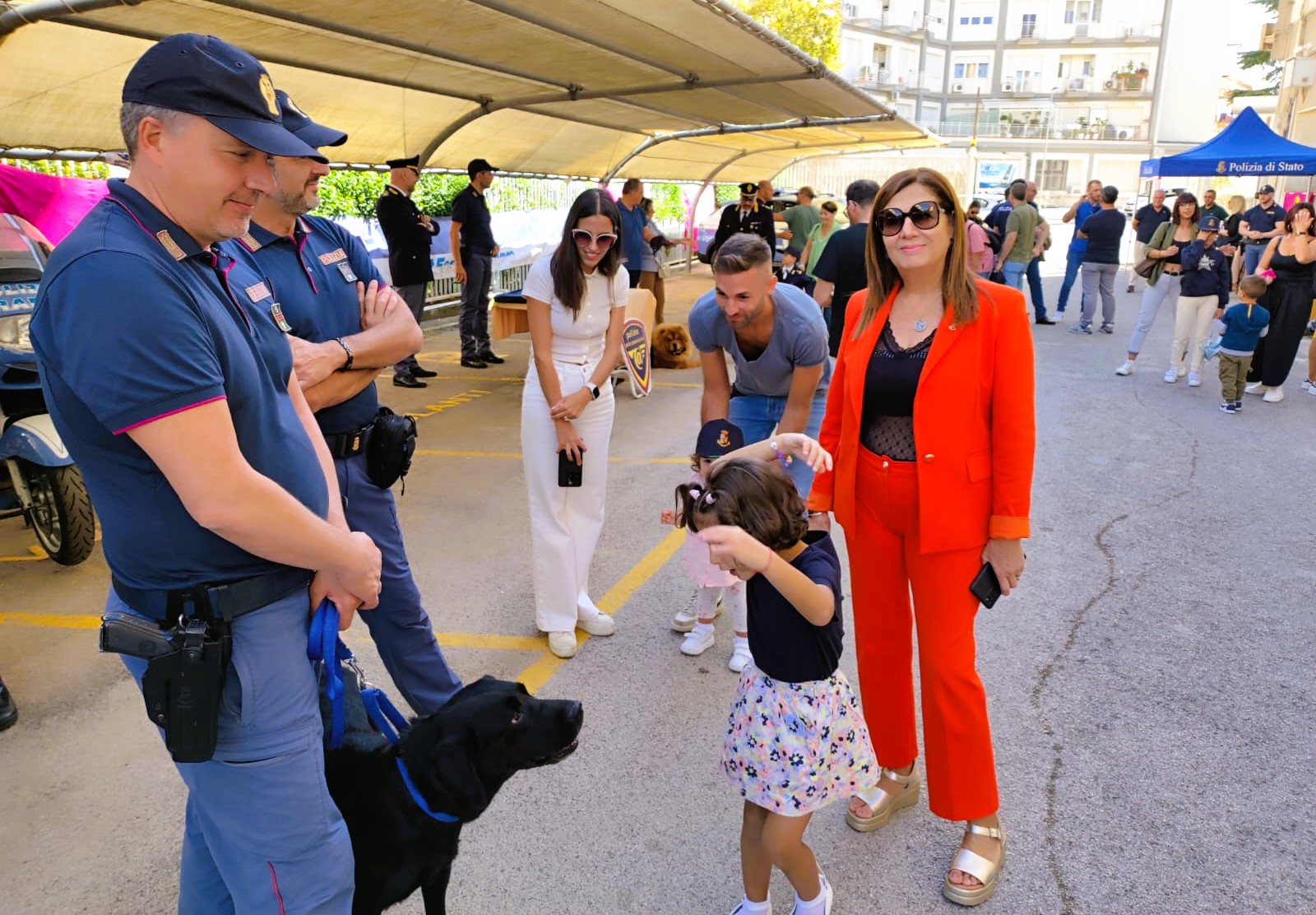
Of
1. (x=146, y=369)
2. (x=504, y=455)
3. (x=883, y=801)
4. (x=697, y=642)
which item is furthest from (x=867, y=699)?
(x=504, y=455)

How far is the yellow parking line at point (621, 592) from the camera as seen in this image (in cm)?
370

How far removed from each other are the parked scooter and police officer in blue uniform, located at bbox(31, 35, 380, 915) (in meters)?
3.52

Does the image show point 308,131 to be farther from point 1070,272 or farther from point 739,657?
point 1070,272

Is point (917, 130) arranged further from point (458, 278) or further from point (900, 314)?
point (900, 314)

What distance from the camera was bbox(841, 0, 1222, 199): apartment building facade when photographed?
54719 mm

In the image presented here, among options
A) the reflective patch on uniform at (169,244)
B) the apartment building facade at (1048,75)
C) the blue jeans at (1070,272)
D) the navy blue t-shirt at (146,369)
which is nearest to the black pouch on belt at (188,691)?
the navy blue t-shirt at (146,369)

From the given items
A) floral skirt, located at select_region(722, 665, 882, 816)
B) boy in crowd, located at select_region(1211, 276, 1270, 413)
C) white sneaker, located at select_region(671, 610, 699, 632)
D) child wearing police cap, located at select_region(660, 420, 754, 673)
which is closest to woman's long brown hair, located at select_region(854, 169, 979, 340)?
child wearing police cap, located at select_region(660, 420, 754, 673)

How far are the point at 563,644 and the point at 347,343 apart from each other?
1.91 m

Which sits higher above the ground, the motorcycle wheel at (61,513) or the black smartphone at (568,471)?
the black smartphone at (568,471)

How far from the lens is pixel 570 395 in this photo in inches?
148

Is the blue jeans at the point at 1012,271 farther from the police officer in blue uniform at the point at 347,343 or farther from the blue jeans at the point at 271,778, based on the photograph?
the blue jeans at the point at 271,778

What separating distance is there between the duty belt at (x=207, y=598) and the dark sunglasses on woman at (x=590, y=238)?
7.83ft

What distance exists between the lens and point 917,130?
638 inches

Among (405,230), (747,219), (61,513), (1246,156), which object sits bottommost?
(61,513)
